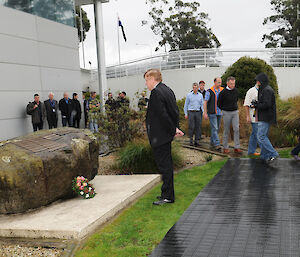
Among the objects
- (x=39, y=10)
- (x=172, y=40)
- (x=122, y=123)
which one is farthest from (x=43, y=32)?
(x=172, y=40)

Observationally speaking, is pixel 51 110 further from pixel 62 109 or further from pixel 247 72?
pixel 247 72

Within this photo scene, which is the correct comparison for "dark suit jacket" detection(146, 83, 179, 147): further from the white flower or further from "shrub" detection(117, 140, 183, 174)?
"shrub" detection(117, 140, 183, 174)

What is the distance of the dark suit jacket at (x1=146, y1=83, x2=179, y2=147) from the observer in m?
4.79

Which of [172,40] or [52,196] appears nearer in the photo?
[52,196]

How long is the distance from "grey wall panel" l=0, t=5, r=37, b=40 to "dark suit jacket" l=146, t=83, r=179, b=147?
7.50 m

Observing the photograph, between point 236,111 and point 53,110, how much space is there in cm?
649

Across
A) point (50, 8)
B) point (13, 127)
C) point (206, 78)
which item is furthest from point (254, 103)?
point (206, 78)

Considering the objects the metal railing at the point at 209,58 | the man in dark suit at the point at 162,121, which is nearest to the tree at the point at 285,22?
the metal railing at the point at 209,58

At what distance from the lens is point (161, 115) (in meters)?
4.79

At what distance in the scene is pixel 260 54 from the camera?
20.2 metres

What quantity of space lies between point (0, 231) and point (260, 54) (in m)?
19.0

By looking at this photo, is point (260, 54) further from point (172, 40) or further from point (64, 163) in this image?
point (172, 40)

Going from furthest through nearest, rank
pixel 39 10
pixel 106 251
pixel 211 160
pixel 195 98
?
pixel 39 10
pixel 195 98
pixel 211 160
pixel 106 251

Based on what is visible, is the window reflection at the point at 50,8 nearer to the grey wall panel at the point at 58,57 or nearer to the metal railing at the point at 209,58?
the grey wall panel at the point at 58,57
